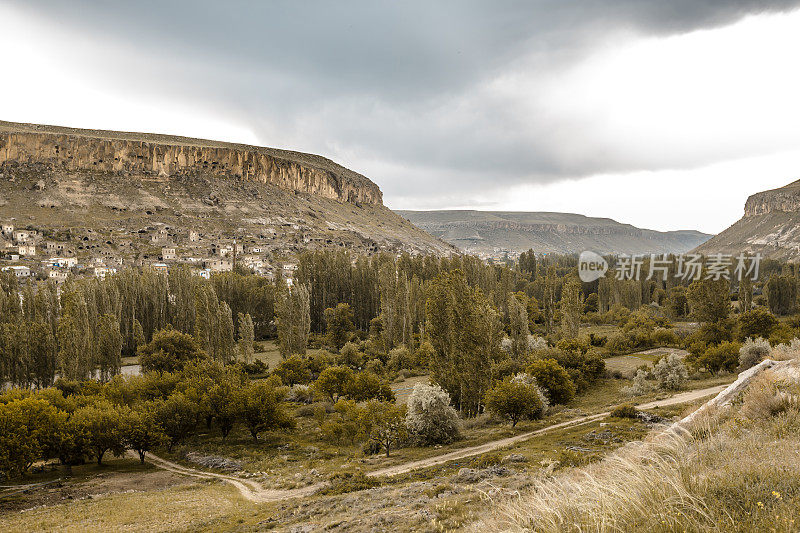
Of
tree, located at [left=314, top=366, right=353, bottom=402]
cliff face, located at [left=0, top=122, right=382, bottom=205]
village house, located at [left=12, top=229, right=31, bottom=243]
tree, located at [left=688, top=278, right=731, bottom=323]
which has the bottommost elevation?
tree, located at [left=314, top=366, right=353, bottom=402]

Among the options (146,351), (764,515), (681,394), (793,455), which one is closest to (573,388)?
(681,394)

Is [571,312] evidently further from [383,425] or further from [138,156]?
[138,156]

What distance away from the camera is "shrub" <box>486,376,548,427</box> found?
25.3 metres

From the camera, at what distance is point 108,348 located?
4022 centimetres

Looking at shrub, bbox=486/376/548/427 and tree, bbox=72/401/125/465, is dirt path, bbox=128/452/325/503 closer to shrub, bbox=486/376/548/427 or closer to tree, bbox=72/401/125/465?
tree, bbox=72/401/125/465

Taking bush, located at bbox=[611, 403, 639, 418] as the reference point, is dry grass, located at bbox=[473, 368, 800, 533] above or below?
above

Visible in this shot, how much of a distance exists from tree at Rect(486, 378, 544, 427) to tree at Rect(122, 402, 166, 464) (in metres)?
20.7

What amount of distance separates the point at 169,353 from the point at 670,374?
149ft

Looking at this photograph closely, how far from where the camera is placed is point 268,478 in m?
22.5

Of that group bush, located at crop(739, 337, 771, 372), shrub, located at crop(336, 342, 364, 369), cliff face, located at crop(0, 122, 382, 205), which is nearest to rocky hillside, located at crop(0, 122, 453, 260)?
cliff face, located at crop(0, 122, 382, 205)

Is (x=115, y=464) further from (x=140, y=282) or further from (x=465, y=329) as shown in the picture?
(x=140, y=282)

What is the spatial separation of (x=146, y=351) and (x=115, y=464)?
19274mm

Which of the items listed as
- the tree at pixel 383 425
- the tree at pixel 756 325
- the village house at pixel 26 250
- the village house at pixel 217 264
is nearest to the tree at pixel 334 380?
the tree at pixel 383 425

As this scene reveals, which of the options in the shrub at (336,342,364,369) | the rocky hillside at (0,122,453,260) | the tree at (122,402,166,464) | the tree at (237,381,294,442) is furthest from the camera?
the rocky hillside at (0,122,453,260)
